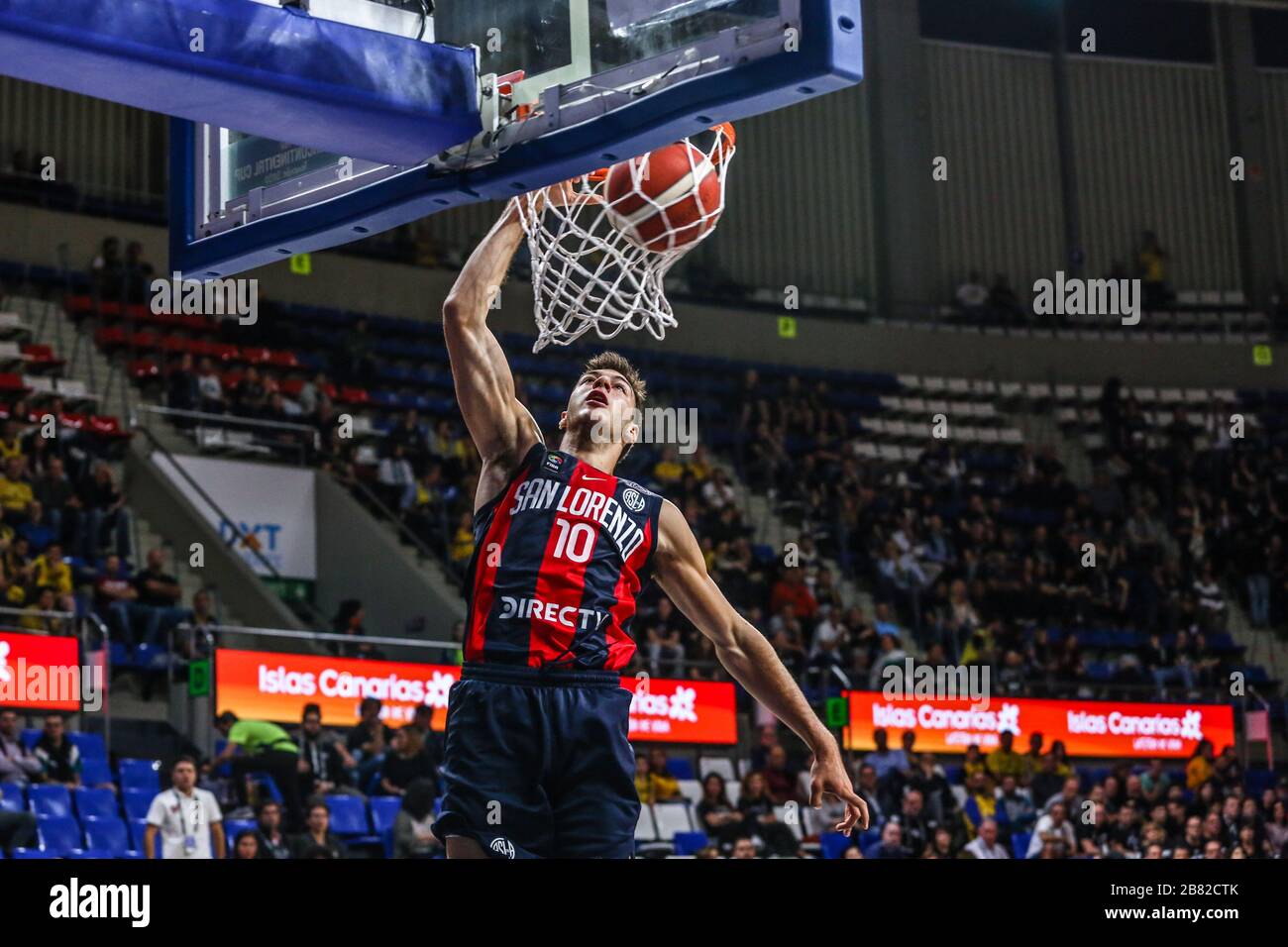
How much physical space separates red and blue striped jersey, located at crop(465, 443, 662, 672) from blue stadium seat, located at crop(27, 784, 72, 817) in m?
5.86

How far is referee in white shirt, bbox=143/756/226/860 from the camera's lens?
9.45 metres

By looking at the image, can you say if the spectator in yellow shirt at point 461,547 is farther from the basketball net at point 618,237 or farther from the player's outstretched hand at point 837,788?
the player's outstretched hand at point 837,788

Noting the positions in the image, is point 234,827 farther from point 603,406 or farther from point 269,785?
point 603,406

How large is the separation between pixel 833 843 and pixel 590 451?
8.25 metres

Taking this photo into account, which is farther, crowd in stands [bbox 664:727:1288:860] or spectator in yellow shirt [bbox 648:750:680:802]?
spectator in yellow shirt [bbox 648:750:680:802]

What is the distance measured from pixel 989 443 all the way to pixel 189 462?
32.1ft

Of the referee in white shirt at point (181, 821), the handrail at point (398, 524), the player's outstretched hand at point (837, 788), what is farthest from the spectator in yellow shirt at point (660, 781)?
the player's outstretched hand at point (837, 788)

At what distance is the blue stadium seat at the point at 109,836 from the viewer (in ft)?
31.9

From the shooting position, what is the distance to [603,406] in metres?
5.03

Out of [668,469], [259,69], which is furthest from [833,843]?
[259,69]

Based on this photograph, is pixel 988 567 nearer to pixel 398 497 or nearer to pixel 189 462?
pixel 398 497

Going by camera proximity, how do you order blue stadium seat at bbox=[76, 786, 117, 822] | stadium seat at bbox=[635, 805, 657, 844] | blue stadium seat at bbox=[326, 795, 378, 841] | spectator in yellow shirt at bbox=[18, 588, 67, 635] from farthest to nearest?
stadium seat at bbox=[635, 805, 657, 844], spectator in yellow shirt at bbox=[18, 588, 67, 635], blue stadium seat at bbox=[326, 795, 378, 841], blue stadium seat at bbox=[76, 786, 117, 822]

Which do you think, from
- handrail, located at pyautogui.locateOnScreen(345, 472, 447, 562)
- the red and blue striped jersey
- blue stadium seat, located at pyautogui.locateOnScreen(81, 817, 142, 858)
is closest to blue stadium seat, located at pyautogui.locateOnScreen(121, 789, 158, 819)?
blue stadium seat, located at pyautogui.locateOnScreen(81, 817, 142, 858)

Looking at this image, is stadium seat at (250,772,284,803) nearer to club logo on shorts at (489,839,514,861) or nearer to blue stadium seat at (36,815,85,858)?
blue stadium seat at (36,815,85,858)
